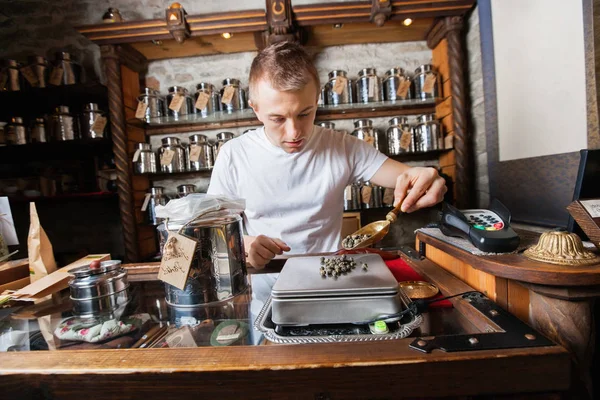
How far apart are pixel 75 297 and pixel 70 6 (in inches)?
122

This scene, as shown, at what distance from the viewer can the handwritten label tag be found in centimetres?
59

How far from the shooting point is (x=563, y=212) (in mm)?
1412

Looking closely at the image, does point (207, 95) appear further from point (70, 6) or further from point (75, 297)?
point (75, 297)

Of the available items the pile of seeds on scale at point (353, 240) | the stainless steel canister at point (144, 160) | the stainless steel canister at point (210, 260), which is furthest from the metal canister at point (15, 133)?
the pile of seeds on scale at point (353, 240)

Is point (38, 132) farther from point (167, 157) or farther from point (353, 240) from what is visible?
point (353, 240)

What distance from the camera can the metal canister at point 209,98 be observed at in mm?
2213

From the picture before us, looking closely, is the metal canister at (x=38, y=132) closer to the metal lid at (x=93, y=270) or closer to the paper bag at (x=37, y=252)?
the paper bag at (x=37, y=252)

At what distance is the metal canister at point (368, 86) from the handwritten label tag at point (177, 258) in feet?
6.33

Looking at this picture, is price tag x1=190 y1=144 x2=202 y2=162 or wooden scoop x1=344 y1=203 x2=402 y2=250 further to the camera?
price tag x1=190 y1=144 x2=202 y2=162

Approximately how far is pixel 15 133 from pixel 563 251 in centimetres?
317

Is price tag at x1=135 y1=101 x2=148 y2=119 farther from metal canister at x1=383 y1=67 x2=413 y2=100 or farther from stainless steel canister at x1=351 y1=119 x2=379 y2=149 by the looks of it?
metal canister at x1=383 y1=67 x2=413 y2=100

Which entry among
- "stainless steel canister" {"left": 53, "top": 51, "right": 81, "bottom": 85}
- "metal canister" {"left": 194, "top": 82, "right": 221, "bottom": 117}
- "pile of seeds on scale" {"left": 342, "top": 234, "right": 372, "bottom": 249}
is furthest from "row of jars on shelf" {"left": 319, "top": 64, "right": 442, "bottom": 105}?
"stainless steel canister" {"left": 53, "top": 51, "right": 81, "bottom": 85}

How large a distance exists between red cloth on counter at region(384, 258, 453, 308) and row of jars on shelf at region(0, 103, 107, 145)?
7.56ft

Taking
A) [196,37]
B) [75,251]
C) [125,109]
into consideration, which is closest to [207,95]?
[196,37]
